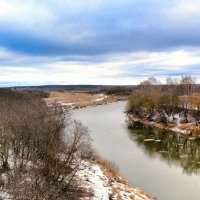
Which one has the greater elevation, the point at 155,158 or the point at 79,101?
the point at 79,101

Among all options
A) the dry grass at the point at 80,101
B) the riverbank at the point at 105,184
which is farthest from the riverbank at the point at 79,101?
the riverbank at the point at 105,184

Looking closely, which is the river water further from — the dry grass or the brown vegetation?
the dry grass

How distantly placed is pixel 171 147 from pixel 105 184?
1669 cm

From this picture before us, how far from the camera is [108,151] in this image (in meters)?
36.0

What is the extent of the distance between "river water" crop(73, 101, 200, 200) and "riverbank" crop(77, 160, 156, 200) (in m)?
1.25

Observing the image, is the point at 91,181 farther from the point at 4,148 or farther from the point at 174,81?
the point at 174,81

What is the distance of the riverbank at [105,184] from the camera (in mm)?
21078

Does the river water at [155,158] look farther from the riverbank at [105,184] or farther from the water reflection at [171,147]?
the riverbank at [105,184]

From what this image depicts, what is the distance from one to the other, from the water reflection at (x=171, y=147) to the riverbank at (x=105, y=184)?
262 inches

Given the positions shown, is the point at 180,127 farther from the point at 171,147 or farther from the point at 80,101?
the point at 80,101

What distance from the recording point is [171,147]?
38250mm

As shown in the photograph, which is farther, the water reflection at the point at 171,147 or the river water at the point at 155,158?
the water reflection at the point at 171,147

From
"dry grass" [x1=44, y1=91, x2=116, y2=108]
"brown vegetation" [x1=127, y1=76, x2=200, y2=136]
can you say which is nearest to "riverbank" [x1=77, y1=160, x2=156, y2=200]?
"brown vegetation" [x1=127, y1=76, x2=200, y2=136]

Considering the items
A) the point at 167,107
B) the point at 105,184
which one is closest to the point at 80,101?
the point at 167,107
